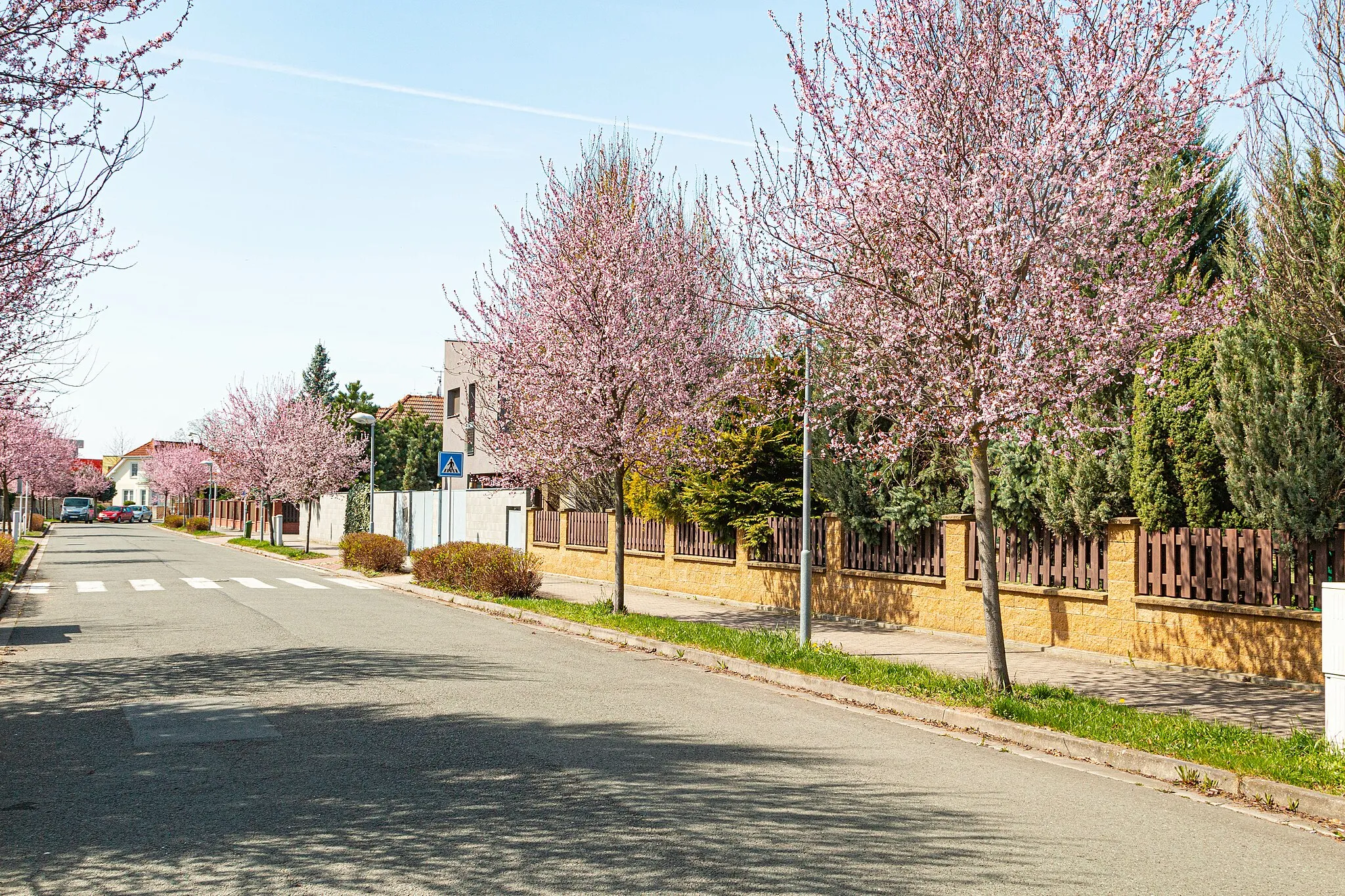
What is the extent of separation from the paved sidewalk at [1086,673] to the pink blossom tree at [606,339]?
321cm

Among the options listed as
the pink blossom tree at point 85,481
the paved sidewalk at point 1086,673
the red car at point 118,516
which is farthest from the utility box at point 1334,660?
the pink blossom tree at point 85,481

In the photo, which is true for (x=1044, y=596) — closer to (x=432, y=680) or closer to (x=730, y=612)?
(x=730, y=612)

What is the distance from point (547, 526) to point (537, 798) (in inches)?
888

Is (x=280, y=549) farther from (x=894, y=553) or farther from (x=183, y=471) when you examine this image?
(x=183, y=471)

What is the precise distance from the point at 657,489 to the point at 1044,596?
989cm

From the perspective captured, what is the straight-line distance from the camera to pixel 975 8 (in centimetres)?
998

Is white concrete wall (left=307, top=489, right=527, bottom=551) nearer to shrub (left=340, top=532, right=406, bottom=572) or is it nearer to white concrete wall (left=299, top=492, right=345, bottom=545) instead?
shrub (left=340, top=532, right=406, bottom=572)

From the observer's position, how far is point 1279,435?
1126 centimetres

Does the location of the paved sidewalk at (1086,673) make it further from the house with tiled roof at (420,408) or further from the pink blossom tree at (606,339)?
the house with tiled roof at (420,408)

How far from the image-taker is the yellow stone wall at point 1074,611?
11367mm

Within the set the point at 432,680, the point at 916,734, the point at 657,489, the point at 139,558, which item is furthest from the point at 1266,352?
the point at 139,558

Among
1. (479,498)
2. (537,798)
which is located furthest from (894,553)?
(479,498)

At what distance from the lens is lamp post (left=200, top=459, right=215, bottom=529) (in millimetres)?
76625

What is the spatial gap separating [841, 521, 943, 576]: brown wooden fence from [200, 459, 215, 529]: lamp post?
211 ft
